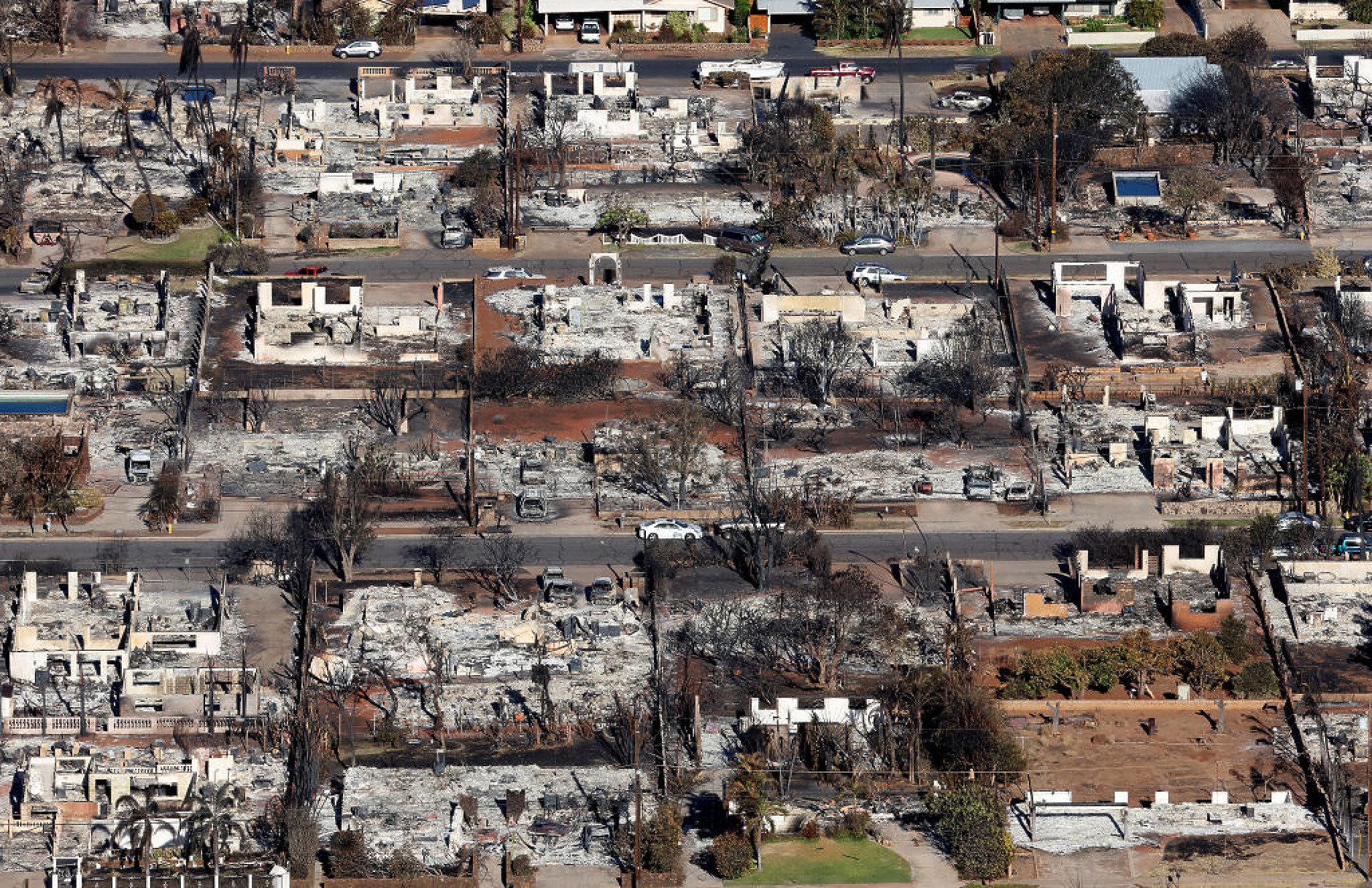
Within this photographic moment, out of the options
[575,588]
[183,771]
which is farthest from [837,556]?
[183,771]

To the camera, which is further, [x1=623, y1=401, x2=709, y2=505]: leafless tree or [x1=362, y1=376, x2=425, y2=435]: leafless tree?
[x1=362, y1=376, x2=425, y2=435]: leafless tree

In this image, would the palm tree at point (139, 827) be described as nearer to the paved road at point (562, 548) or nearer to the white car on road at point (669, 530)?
the paved road at point (562, 548)

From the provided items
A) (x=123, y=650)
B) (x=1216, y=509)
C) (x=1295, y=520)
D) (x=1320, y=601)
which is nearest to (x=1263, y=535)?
(x=1295, y=520)

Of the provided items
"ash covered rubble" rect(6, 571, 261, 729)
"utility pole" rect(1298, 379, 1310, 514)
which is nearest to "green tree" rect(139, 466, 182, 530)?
"ash covered rubble" rect(6, 571, 261, 729)

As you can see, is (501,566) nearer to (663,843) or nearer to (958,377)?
(663,843)

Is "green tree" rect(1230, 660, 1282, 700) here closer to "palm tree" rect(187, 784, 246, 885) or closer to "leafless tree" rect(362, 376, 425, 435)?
"palm tree" rect(187, 784, 246, 885)

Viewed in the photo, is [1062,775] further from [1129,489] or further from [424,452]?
[424,452]
